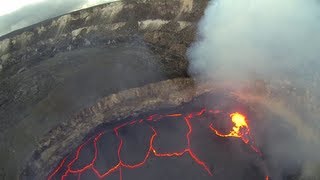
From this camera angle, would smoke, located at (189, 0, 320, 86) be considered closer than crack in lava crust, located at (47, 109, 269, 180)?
No

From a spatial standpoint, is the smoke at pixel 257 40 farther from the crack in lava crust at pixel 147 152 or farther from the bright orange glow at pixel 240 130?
the crack in lava crust at pixel 147 152

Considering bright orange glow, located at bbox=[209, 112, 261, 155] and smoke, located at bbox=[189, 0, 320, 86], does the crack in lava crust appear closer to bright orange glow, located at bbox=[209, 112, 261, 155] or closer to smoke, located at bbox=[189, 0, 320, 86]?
bright orange glow, located at bbox=[209, 112, 261, 155]

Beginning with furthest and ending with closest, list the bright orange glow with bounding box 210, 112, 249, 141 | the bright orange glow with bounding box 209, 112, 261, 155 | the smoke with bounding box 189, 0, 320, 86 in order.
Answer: the smoke with bounding box 189, 0, 320, 86 → the bright orange glow with bounding box 210, 112, 249, 141 → the bright orange glow with bounding box 209, 112, 261, 155

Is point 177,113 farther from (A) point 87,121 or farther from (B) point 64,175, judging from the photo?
(B) point 64,175

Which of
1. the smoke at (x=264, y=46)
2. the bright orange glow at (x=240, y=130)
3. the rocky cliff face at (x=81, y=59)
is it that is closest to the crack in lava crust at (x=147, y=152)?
the bright orange glow at (x=240, y=130)

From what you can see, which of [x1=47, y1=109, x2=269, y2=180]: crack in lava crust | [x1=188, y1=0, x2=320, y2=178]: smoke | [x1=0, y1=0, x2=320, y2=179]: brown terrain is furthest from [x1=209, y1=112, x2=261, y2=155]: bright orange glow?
[x1=188, y1=0, x2=320, y2=178]: smoke

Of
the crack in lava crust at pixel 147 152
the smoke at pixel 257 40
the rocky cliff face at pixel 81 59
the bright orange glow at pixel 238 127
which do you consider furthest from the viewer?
the smoke at pixel 257 40
